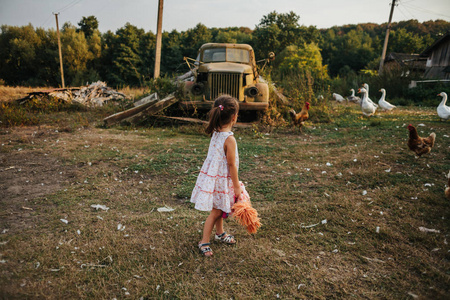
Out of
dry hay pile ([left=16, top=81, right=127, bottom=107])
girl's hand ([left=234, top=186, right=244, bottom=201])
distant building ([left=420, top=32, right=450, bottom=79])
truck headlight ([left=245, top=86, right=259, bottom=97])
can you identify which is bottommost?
girl's hand ([left=234, top=186, right=244, bottom=201])

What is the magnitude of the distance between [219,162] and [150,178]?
229cm

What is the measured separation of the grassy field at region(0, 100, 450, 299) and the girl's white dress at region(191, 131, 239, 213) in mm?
501

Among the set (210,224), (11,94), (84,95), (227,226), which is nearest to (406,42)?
(84,95)

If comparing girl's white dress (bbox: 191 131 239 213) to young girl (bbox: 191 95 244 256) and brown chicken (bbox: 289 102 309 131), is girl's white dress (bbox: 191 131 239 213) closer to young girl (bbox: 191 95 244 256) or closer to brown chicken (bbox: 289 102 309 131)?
young girl (bbox: 191 95 244 256)

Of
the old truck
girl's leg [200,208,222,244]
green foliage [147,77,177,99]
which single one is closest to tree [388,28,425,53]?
the old truck

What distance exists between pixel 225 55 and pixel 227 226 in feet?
24.0

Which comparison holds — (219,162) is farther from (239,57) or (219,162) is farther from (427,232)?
(239,57)

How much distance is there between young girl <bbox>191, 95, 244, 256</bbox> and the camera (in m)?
2.33

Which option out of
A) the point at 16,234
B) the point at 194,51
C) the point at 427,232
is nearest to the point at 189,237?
the point at 16,234

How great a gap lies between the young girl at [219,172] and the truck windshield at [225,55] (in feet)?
23.3

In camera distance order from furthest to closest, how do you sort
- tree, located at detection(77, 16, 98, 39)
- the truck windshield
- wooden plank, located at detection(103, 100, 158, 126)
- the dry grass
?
tree, located at detection(77, 16, 98, 39) < the dry grass < the truck windshield < wooden plank, located at detection(103, 100, 158, 126)

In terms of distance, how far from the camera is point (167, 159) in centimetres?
500

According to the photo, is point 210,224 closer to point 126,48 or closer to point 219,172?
point 219,172

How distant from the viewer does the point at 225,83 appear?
7922mm
